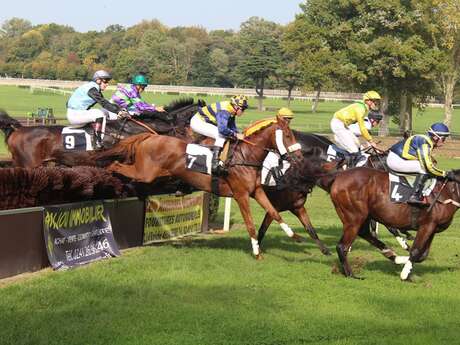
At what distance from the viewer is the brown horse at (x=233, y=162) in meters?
10.3

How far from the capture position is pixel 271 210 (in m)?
10.2

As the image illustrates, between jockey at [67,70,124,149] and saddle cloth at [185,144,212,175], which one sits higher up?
jockey at [67,70,124,149]

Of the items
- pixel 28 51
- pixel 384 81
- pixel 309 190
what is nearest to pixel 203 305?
pixel 309 190

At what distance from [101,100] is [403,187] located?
5.02 meters

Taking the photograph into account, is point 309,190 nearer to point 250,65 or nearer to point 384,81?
point 384,81

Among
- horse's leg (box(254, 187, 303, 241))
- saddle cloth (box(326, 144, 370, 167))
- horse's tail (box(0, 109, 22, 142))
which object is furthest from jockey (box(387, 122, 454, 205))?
horse's tail (box(0, 109, 22, 142))

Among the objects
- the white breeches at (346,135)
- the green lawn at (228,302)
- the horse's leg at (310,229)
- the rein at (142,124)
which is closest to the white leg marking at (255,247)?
the green lawn at (228,302)

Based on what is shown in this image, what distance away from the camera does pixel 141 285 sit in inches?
315

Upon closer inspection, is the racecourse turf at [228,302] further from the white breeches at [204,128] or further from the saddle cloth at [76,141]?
the saddle cloth at [76,141]

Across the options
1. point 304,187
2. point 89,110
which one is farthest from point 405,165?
point 89,110

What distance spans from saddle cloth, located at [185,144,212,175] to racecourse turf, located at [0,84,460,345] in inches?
49.0

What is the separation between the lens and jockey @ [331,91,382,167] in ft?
36.5

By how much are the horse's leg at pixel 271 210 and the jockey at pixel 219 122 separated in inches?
27.0

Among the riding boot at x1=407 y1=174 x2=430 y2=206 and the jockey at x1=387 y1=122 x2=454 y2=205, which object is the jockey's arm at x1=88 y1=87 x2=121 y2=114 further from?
the riding boot at x1=407 y1=174 x2=430 y2=206
